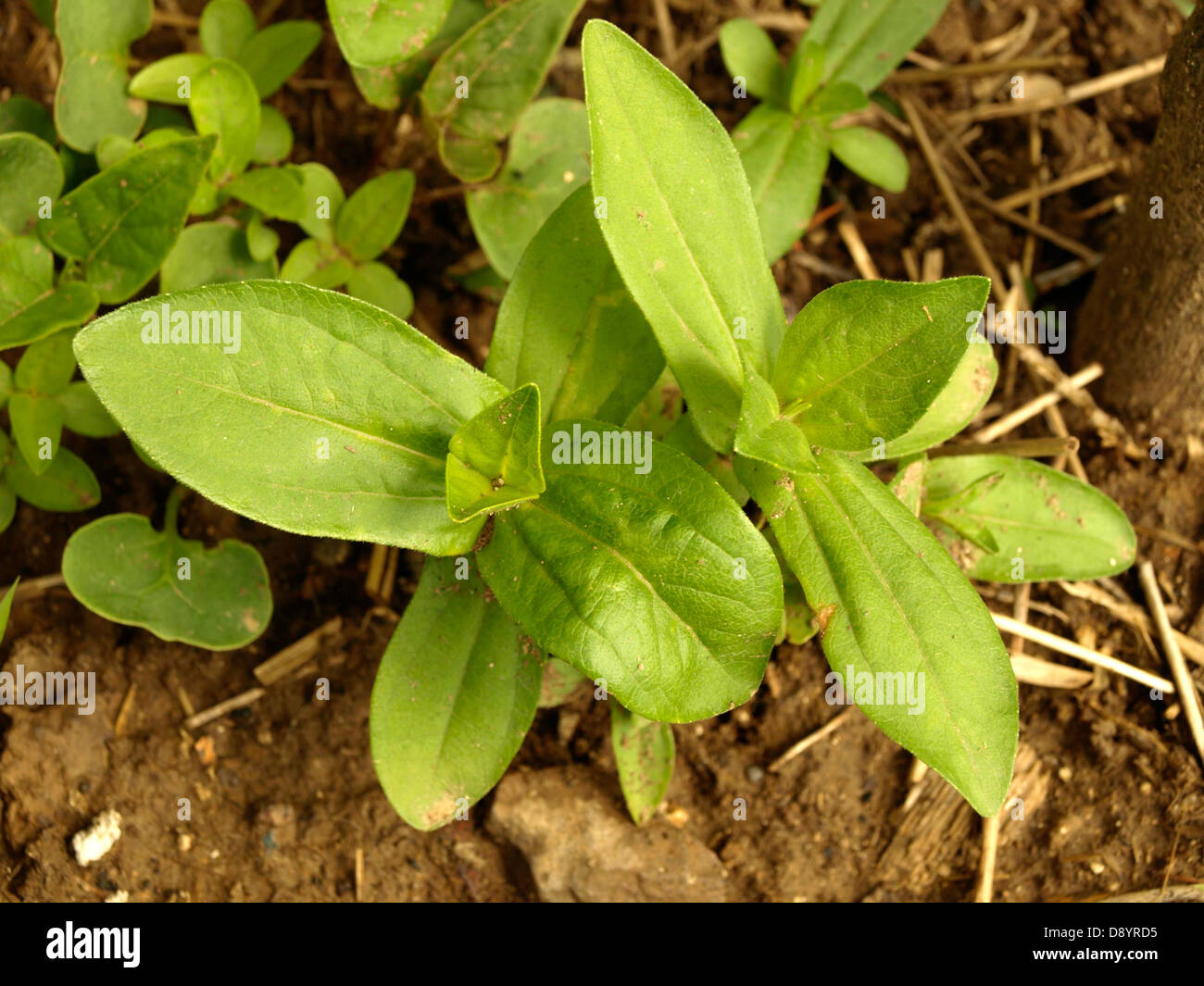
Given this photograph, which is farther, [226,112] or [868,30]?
[868,30]

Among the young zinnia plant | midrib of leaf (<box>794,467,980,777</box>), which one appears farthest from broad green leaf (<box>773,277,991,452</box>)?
midrib of leaf (<box>794,467,980,777</box>)

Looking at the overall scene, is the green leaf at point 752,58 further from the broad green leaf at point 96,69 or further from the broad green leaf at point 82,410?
the broad green leaf at point 82,410

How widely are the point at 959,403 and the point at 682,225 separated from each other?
81 cm

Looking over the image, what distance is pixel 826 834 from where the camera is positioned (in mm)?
2916

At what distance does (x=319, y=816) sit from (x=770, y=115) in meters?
2.33

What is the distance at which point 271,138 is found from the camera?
3.07 m

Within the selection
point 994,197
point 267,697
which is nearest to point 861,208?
point 994,197

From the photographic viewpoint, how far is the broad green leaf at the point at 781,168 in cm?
299

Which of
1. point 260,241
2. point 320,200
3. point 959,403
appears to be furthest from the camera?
point 320,200

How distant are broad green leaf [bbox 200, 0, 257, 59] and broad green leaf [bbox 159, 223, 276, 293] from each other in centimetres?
55

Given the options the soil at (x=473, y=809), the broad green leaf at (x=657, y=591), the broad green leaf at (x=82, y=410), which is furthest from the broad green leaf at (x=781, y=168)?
the broad green leaf at (x=82, y=410)

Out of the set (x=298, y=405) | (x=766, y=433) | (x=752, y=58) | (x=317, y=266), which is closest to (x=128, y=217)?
(x=317, y=266)

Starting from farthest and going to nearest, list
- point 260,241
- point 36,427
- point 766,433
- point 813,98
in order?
point 813,98 → point 260,241 → point 36,427 → point 766,433

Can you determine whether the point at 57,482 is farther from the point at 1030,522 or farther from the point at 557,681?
the point at 1030,522
